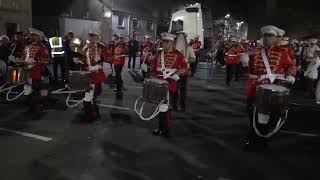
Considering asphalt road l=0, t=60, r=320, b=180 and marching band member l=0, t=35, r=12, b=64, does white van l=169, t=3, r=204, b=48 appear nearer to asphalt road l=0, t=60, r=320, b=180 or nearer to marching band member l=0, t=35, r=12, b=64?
marching band member l=0, t=35, r=12, b=64

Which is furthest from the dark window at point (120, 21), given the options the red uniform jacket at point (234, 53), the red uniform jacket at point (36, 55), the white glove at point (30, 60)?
the white glove at point (30, 60)

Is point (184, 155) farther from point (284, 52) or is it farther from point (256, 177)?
point (284, 52)

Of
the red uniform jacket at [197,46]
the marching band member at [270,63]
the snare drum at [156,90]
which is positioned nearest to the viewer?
the marching band member at [270,63]

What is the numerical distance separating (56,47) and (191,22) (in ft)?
29.9

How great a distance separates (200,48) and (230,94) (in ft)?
24.2

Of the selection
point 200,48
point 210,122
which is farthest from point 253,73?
point 200,48

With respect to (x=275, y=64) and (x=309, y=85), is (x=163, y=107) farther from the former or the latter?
(x=309, y=85)

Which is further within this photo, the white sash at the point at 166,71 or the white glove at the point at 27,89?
the white glove at the point at 27,89

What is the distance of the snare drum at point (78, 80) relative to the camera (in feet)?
25.8

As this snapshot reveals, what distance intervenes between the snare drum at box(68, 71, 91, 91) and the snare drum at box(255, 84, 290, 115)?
3.44 metres

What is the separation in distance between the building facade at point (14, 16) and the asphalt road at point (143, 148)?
12287 millimetres

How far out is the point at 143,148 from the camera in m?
6.77

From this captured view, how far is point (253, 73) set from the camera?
6863mm

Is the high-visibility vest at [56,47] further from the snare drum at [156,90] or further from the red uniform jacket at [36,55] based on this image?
the snare drum at [156,90]
